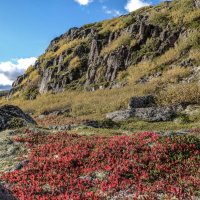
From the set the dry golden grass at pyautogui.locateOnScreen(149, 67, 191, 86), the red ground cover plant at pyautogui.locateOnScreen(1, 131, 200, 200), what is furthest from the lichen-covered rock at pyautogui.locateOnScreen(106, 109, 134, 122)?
Answer: the red ground cover plant at pyautogui.locateOnScreen(1, 131, 200, 200)

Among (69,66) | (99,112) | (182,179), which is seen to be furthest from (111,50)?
(182,179)

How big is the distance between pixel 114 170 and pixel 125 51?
54836mm

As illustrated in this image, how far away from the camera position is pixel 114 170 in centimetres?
1802

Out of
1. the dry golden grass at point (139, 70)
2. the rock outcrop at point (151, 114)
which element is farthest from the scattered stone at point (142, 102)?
the dry golden grass at point (139, 70)

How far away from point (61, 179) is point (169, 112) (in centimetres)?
1957

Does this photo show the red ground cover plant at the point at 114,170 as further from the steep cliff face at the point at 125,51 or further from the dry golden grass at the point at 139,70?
the dry golden grass at the point at 139,70

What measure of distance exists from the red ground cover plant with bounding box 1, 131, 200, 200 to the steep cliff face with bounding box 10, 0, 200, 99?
3016cm

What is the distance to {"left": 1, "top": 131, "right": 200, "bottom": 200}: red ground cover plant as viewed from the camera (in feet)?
52.1

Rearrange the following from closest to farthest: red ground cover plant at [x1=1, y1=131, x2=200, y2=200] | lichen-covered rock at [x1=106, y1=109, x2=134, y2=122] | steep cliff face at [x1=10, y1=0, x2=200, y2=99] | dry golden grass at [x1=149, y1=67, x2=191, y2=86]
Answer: red ground cover plant at [x1=1, y1=131, x2=200, y2=200], lichen-covered rock at [x1=106, y1=109, x2=134, y2=122], dry golden grass at [x1=149, y1=67, x2=191, y2=86], steep cliff face at [x1=10, y1=0, x2=200, y2=99]

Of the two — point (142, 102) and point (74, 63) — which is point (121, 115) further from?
point (74, 63)

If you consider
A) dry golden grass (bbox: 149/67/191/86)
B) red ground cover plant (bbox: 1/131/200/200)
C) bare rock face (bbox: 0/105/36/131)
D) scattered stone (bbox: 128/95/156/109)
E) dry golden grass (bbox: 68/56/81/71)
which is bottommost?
red ground cover plant (bbox: 1/131/200/200)

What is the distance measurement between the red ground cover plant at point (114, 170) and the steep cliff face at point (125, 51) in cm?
3016

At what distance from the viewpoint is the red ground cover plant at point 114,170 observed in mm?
15883

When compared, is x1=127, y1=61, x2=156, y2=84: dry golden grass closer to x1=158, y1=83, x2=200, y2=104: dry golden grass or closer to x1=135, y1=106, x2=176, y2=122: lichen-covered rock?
x1=158, y1=83, x2=200, y2=104: dry golden grass
